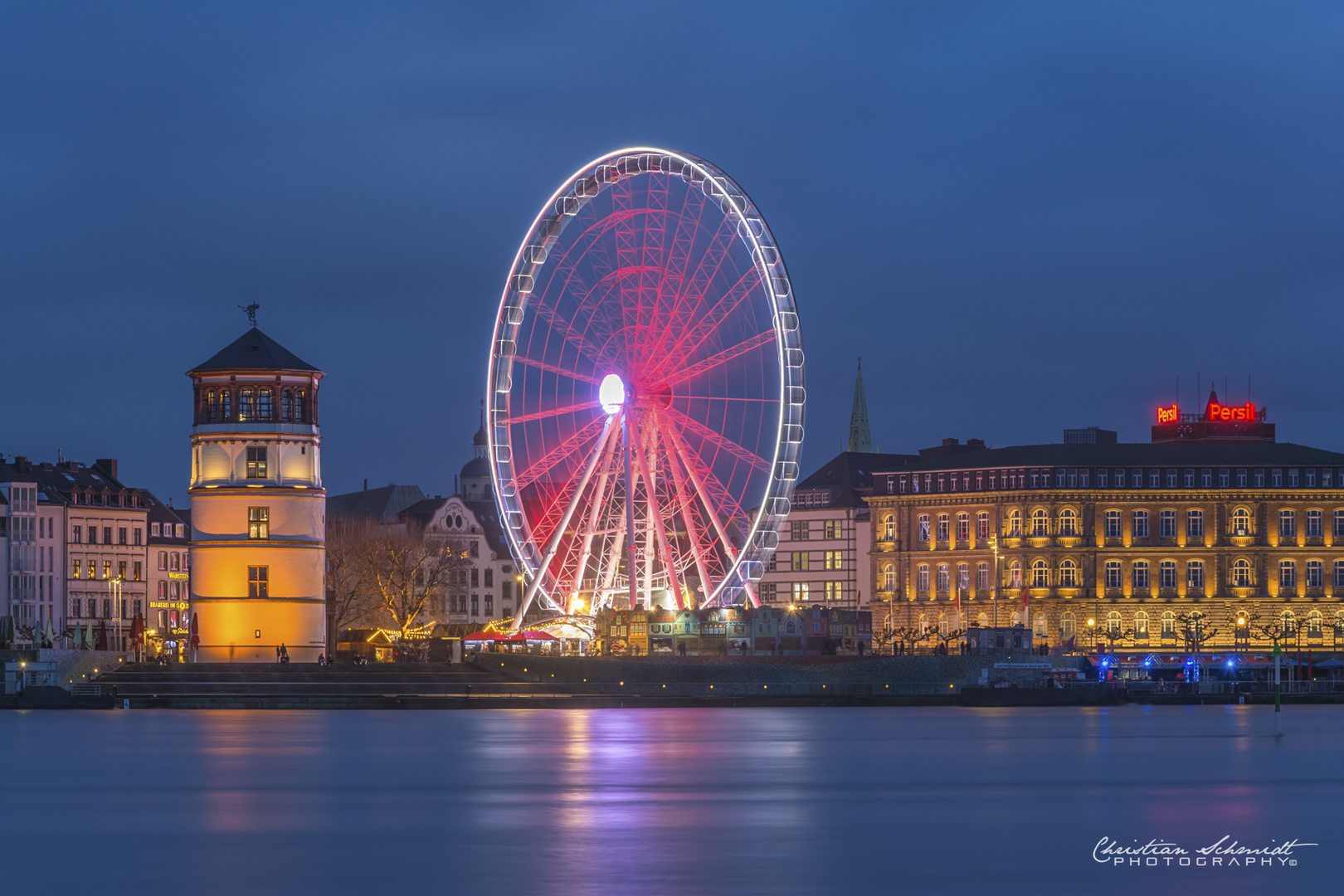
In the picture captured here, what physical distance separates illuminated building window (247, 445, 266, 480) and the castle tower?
0.04 meters

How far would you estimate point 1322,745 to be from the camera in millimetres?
66312

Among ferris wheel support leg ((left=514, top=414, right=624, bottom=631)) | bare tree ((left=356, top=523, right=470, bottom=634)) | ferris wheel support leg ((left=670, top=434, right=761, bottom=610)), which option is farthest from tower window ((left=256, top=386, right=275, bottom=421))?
bare tree ((left=356, top=523, right=470, bottom=634))

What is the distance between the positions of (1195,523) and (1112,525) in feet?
18.9

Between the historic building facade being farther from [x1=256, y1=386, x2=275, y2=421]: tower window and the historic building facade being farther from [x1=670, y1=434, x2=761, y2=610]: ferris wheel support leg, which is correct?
[x1=256, y1=386, x2=275, y2=421]: tower window

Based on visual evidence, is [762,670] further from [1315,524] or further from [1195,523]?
[1315,524]

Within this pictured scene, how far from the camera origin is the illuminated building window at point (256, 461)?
106875mm

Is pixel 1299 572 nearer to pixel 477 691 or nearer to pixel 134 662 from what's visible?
pixel 477 691

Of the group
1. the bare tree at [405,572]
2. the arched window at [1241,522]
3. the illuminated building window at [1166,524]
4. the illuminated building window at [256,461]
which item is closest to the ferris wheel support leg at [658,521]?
the illuminated building window at [256,461]

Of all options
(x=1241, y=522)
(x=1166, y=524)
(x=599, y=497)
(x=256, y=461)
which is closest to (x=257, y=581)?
(x=256, y=461)

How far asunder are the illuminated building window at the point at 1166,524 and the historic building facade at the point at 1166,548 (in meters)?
0.06

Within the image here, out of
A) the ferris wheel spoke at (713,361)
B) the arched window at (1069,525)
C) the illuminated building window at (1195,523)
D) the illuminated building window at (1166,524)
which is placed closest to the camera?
the ferris wheel spoke at (713,361)

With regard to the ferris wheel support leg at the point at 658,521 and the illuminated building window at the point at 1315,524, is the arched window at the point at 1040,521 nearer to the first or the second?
the illuminated building window at the point at 1315,524

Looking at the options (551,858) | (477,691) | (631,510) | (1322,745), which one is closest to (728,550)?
(631,510)

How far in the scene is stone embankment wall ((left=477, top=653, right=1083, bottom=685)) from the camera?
371 feet
